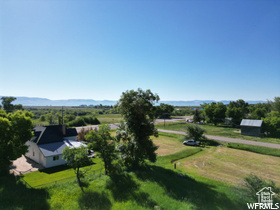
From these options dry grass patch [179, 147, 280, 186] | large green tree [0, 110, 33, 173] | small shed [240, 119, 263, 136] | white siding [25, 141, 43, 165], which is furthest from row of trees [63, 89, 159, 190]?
small shed [240, 119, 263, 136]

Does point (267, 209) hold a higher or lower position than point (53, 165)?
higher

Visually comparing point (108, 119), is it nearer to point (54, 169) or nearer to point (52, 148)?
point (52, 148)

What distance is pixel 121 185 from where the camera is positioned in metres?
15.4

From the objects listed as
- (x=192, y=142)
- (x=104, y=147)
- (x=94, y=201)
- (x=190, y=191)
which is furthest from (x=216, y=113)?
(x=94, y=201)

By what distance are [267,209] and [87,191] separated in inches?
599

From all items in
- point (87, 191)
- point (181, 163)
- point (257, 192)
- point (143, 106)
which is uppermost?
point (143, 106)

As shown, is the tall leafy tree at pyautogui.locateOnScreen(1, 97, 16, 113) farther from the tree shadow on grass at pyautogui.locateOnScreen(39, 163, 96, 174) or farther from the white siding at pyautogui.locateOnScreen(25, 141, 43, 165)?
the tree shadow on grass at pyautogui.locateOnScreen(39, 163, 96, 174)

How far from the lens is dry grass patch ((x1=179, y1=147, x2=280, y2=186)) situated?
2067 cm

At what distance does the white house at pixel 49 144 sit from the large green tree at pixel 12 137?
6.61 m

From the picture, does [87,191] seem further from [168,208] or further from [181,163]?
[181,163]

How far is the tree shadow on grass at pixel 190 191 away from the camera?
12180 millimetres

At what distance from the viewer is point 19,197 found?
12.8 metres

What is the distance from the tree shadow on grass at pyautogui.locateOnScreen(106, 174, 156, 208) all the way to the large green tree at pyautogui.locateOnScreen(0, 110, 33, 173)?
1087 cm

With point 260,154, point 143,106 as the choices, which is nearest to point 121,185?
point 143,106
